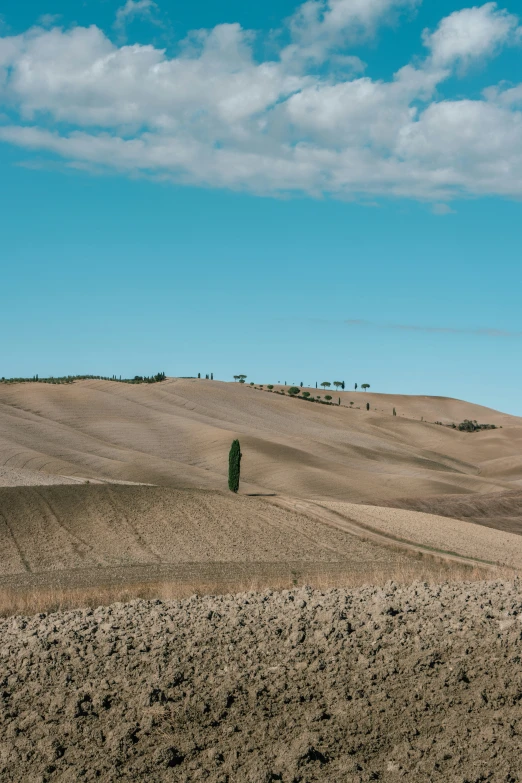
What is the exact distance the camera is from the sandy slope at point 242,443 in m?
61.7

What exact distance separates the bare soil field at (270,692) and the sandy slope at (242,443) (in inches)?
1772

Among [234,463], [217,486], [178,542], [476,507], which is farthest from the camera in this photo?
[217,486]

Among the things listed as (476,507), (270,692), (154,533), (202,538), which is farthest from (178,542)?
(476,507)

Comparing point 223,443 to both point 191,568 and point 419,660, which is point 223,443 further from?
point 419,660

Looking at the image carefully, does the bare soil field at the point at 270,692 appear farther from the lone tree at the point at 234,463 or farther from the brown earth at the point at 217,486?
the lone tree at the point at 234,463

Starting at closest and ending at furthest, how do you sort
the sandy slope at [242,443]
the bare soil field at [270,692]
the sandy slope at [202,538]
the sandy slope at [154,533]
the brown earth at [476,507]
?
1. the bare soil field at [270,692]
2. the sandy slope at [202,538]
3. the sandy slope at [154,533]
4. the brown earth at [476,507]
5. the sandy slope at [242,443]

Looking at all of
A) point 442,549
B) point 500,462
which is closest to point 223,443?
point 500,462

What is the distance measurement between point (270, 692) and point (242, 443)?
6632 cm

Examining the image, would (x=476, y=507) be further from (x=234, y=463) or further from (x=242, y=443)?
(x=242, y=443)

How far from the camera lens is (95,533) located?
33.2 m

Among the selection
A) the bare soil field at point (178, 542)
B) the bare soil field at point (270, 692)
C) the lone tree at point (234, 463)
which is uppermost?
the lone tree at point (234, 463)

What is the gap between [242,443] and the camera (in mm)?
75562

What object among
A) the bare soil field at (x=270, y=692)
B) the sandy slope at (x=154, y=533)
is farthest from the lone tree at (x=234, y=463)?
the bare soil field at (x=270, y=692)

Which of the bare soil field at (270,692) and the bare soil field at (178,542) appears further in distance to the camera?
the bare soil field at (178,542)
